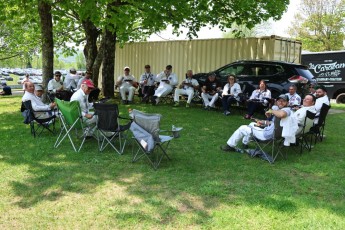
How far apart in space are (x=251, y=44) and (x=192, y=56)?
8.53 feet

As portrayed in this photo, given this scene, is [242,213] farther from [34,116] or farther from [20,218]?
[34,116]

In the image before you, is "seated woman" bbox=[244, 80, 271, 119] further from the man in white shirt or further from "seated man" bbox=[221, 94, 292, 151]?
the man in white shirt

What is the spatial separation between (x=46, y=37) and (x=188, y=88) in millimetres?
4636

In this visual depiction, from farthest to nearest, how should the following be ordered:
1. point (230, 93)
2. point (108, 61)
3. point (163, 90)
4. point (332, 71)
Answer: point (332, 71)
point (108, 61)
point (163, 90)
point (230, 93)

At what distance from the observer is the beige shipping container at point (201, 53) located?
492 inches

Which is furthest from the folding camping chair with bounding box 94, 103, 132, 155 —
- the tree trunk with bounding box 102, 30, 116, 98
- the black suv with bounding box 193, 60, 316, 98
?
the tree trunk with bounding box 102, 30, 116, 98

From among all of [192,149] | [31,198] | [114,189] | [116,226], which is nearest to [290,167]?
A: [192,149]

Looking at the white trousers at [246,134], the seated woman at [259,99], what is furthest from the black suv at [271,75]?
the white trousers at [246,134]

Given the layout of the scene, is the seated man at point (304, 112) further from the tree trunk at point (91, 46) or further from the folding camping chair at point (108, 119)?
the tree trunk at point (91, 46)

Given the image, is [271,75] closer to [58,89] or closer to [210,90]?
[210,90]

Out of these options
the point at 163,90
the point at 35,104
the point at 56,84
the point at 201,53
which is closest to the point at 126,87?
the point at 163,90

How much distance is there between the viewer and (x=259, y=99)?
9344mm

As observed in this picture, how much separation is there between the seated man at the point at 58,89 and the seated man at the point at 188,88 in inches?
131

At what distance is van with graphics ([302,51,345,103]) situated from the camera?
47.3 ft
